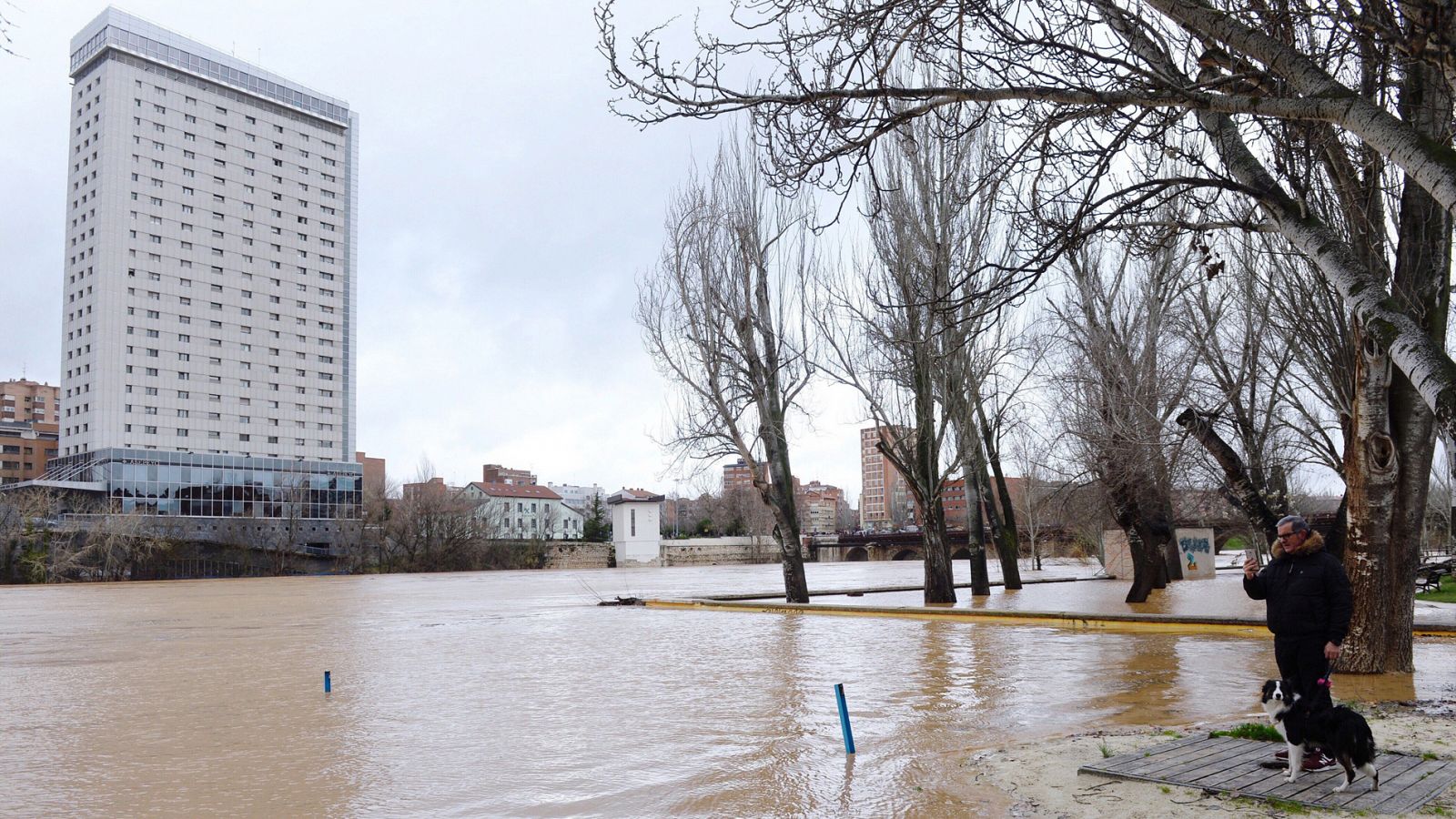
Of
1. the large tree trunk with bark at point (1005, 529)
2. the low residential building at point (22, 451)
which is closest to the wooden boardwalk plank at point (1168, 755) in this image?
the large tree trunk with bark at point (1005, 529)

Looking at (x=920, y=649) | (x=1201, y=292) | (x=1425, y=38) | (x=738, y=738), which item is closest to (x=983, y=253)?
(x=1201, y=292)

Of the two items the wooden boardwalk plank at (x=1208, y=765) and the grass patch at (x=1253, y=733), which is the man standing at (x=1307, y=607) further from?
the grass patch at (x=1253, y=733)

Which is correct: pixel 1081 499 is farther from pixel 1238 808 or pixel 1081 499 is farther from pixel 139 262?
pixel 139 262

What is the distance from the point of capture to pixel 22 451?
12594 cm

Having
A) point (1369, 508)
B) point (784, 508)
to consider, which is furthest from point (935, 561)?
point (1369, 508)

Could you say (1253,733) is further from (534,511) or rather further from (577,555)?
(534,511)

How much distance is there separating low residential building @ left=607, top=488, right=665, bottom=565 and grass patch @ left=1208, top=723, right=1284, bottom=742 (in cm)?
9090

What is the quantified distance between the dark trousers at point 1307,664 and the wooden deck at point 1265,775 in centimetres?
44

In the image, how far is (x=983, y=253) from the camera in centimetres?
2517

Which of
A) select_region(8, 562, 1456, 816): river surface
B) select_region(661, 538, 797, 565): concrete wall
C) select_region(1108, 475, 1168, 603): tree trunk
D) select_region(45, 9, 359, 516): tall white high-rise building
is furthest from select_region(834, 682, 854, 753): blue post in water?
select_region(45, 9, 359, 516): tall white high-rise building

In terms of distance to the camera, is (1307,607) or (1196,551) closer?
(1307,607)

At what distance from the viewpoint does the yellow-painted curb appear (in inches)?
655

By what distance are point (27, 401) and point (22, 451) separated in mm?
26608

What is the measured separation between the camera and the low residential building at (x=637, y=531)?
97.5m
